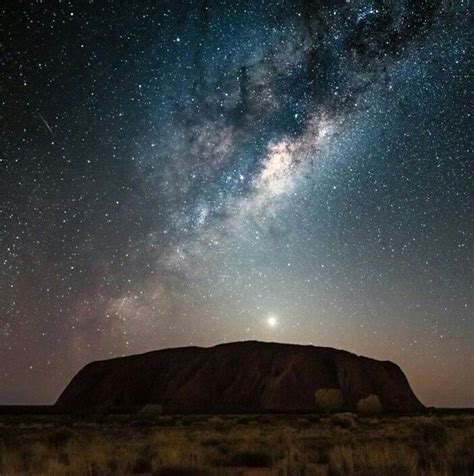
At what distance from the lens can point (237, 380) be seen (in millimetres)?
117750

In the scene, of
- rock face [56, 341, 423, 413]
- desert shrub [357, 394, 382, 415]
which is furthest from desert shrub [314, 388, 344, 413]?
rock face [56, 341, 423, 413]

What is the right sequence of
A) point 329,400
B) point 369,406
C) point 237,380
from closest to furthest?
1. point 369,406
2. point 329,400
3. point 237,380

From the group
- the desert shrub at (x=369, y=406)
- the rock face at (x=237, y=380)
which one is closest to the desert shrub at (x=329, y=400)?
the desert shrub at (x=369, y=406)

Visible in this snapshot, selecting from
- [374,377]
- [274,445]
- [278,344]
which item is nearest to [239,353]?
[278,344]

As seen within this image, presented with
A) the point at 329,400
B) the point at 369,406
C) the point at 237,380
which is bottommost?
the point at 369,406

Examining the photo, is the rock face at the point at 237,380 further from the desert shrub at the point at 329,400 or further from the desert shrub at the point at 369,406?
the desert shrub at the point at 369,406

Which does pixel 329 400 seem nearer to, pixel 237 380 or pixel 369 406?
pixel 369 406

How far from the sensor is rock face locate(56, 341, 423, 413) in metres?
112

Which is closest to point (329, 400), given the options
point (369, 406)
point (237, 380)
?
point (369, 406)

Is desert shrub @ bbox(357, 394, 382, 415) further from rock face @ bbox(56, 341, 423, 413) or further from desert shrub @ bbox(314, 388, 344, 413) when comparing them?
rock face @ bbox(56, 341, 423, 413)

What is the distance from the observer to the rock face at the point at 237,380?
11150cm

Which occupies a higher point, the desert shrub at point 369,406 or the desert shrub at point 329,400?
the desert shrub at point 329,400

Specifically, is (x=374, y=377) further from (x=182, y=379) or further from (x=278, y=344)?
(x=182, y=379)

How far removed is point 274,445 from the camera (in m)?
17.7
